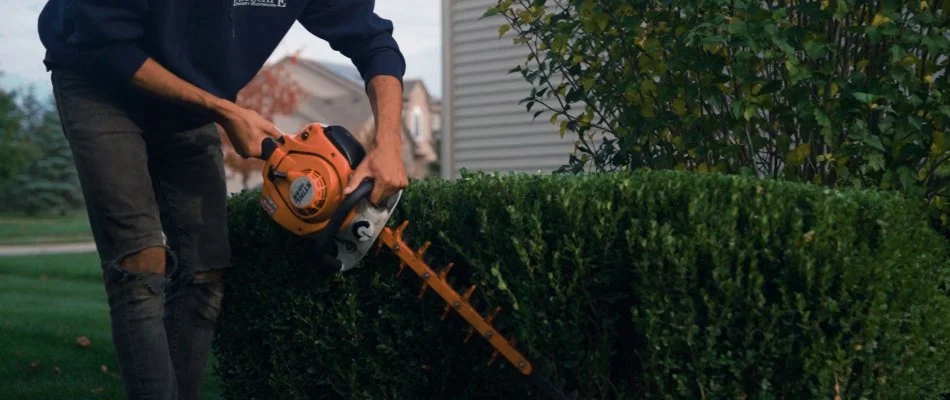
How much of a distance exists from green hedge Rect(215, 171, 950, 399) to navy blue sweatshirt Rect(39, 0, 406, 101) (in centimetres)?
63

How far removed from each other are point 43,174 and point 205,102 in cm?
4479

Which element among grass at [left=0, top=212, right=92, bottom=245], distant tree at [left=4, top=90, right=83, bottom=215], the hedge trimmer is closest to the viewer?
the hedge trimmer

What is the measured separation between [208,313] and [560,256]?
53.9 inches

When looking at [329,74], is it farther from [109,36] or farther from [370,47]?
[109,36]

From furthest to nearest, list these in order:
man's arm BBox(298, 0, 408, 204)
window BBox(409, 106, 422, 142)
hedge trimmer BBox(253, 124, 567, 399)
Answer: window BBox(409, 106, 422, 142)
man's arm BBox(298, 0, 408, 204)
hedge trimmer BBox(253, 124, 567, 399)

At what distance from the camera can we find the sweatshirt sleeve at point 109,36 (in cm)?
336

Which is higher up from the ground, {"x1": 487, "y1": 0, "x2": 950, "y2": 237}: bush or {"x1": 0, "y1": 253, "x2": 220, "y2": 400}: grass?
{"x1": 487, "y1": 0, "x2": 950, "y2": 237}: bush

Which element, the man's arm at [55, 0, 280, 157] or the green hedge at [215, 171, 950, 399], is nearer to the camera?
the green hedge at [215, 171, 950, 399]

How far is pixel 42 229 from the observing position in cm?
3584

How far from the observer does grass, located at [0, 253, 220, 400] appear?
5.97 metres

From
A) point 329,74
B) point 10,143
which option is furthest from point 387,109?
point 329,74

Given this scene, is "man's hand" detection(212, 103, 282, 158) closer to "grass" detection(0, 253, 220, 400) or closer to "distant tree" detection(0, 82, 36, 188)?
"grass" detection(0, 253, 220, 400)

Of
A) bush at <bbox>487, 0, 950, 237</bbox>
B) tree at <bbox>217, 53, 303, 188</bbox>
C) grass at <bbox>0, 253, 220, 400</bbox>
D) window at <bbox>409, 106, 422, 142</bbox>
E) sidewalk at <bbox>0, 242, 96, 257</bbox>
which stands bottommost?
sidewalk at <bbox>0, 242, 96, 257</bbox>

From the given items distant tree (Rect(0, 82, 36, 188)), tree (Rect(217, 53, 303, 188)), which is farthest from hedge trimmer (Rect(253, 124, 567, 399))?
distant tree (Rect(0, 82, 36, 188))
